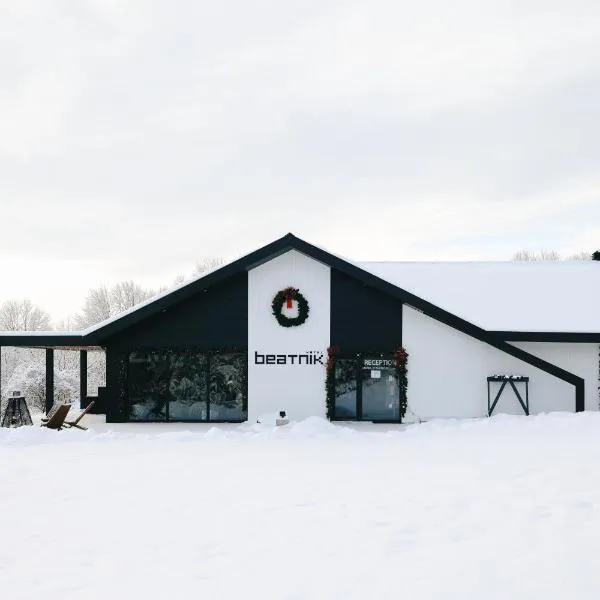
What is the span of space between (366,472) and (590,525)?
3458 mm

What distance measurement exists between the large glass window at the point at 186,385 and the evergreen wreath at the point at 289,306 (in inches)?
55.1

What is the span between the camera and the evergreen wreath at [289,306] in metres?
15.1

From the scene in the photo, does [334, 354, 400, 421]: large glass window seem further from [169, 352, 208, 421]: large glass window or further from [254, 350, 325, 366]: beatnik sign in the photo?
[169, 352, 208, 421]: large glass window

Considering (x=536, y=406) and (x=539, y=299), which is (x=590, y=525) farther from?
(x=539, y=299)

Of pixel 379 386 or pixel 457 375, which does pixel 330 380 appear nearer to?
pixel 379 386

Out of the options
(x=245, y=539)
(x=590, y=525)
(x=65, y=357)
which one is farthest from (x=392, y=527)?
(x=65, y=357)

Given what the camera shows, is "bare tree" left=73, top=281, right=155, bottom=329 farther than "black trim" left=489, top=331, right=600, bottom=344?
Yes

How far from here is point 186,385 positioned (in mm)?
15289

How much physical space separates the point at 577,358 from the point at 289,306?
808 centimetres

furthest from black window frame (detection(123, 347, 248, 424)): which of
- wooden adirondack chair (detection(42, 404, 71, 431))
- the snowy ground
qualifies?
the snowy ground

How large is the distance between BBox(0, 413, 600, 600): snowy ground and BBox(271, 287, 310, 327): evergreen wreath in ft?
14.8

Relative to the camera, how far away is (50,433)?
42.6ft

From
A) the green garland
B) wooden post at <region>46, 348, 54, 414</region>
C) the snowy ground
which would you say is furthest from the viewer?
wooden post at <region>46, 348, 54, 414</region>

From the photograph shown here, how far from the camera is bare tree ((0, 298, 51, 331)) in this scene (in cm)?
6106
